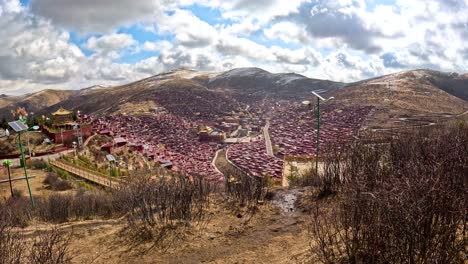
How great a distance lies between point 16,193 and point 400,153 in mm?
21500

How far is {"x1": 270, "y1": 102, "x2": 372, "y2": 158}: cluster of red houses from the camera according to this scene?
47803 millimetres

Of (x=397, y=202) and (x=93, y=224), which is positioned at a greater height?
(x=397, y=202)

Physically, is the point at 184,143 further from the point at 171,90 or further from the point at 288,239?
the point at 171,90

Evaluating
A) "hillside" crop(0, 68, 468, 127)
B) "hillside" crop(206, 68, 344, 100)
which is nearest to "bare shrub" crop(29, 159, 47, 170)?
"hillside" crop(0, 68, 468, 127)

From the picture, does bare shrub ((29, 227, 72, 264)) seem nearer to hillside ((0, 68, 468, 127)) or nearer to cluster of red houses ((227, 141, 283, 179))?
cluster of red houses ((227, 141, 283, 179))

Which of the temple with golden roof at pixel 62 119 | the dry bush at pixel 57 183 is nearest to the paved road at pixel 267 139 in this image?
the temple with golden roof at pixel 62 119

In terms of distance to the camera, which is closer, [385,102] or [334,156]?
[334,156]

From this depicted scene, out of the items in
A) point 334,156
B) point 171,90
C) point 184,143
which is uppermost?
point 171,90

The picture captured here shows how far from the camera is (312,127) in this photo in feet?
215

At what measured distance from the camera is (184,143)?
2345 inches

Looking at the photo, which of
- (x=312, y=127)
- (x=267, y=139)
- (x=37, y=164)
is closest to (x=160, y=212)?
(x=37, y=164)

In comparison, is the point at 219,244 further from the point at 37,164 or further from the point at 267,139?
the point at 267,139

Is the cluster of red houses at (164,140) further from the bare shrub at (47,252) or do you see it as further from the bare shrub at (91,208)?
the bare shrub at (47,252)

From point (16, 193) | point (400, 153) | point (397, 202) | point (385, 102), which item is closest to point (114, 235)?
point (397, 202)
